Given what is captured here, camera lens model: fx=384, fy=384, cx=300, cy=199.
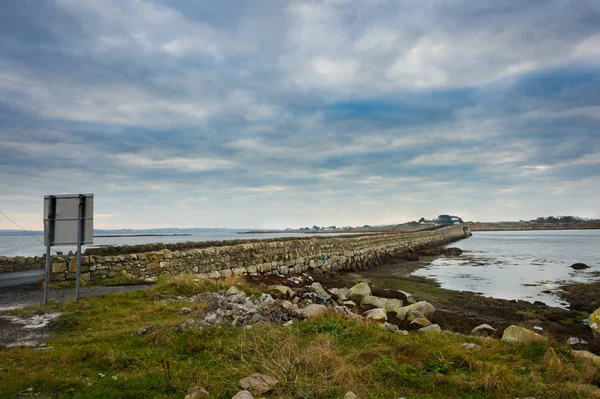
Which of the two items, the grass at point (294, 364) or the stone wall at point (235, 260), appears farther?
the stone wall at point (235, 260)

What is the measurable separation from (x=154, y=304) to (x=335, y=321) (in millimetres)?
4365

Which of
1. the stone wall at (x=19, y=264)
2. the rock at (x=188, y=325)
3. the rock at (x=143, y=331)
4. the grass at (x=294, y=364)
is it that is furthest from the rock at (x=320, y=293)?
the stone wall at (x=19, y=264)

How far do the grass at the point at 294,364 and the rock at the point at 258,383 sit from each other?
3.5 inches

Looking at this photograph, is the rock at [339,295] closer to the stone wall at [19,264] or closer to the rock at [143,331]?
the rock at [143,331]

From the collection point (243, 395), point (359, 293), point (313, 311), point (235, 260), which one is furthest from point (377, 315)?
point (235, 260)

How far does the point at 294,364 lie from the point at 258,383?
69 centimetres

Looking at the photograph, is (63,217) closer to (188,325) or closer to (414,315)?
(188,325)

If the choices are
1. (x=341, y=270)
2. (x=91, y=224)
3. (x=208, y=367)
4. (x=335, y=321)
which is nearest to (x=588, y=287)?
(x=341, y=270)

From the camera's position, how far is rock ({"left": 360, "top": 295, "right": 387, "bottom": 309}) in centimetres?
1195

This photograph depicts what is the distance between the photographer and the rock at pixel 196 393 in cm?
403

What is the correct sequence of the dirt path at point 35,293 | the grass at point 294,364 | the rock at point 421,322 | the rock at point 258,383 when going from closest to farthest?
the rock at point 258,383 < the grass at point 294,364 < the rock at point 421,322 < the dirt path at point 35,293

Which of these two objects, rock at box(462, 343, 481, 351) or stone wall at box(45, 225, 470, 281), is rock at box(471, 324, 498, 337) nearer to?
rock at box(462, 343, 481, 351)

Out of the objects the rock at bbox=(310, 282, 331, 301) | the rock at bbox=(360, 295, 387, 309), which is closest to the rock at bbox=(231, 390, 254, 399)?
the rock at bbox=(310, 282, 331, 301)

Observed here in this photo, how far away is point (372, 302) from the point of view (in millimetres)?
12211
